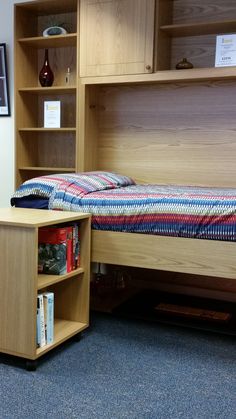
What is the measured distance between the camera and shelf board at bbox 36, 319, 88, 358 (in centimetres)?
185

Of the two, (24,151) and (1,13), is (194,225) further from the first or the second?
(1,13)

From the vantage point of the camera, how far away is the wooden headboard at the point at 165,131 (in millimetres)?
2754

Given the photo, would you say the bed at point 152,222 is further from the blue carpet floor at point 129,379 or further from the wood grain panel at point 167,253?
the blue carpet floor at point 129,379

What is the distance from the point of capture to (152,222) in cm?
Answer: 205

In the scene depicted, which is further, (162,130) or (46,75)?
(46,75)

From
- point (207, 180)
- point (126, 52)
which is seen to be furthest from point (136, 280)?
point (126, 52)

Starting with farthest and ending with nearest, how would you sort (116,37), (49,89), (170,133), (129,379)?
(49,89) → (170,133) → (116,37) → (129,379)

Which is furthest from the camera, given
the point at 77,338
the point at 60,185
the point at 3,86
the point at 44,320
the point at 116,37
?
the point at 3,86

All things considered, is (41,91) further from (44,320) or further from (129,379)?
(129,379)

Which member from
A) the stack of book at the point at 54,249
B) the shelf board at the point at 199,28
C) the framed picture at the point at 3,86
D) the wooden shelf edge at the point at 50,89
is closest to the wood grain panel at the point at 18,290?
the stack of book at the point at 54,249

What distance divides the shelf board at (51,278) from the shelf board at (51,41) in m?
1.61

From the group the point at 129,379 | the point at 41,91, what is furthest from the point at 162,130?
the point at 129,379

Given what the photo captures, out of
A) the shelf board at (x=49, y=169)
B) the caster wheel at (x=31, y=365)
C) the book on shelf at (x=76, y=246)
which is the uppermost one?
the shelf board at (x=49, y=169)

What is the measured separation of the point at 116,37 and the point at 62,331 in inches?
68.7
